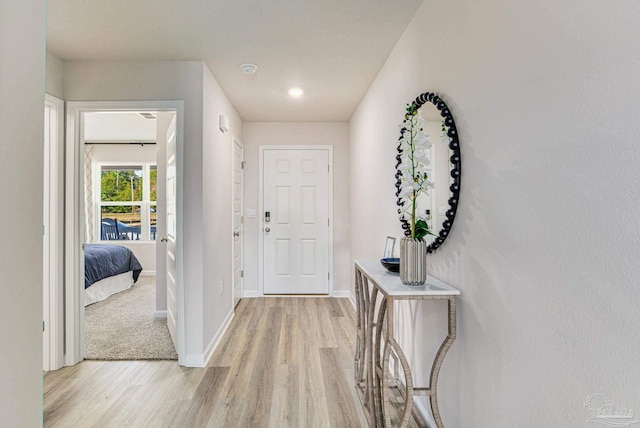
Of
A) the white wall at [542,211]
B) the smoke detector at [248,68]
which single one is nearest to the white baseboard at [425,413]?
the white wall at [542,211]

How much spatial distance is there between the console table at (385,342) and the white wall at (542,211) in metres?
0.10

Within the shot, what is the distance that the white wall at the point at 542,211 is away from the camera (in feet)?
2.43

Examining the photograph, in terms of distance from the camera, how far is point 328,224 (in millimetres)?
4398

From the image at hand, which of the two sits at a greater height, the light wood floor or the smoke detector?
the smoke detector

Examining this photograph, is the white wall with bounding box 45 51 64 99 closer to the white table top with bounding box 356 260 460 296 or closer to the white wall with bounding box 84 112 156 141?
the white wall with bounding box 84 112 156 141

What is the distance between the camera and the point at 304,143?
4.38 metres

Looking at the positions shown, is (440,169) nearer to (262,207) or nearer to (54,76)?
(54,76)

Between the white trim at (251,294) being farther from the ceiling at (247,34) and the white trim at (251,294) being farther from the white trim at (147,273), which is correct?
the ceiling at (247,34)

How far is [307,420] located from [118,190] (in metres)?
5.85

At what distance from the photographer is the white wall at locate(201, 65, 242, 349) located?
2609mm

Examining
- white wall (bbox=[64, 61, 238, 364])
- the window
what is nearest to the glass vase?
white wall (bbox=[64, 61, 238, 364])

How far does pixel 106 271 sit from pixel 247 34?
3.75 m

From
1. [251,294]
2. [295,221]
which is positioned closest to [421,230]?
[295,221]

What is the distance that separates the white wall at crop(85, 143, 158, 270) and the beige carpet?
57.5 inches
